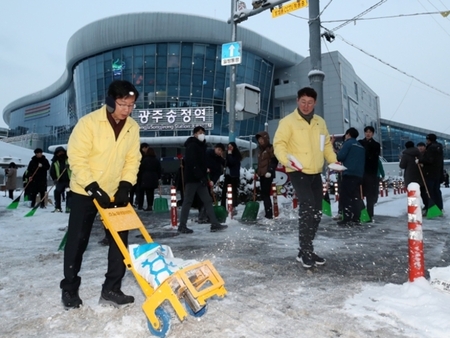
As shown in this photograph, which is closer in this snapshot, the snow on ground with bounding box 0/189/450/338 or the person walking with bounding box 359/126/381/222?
the snow on ground with bounding box 0/189/450/338

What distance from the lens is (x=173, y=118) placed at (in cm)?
3794

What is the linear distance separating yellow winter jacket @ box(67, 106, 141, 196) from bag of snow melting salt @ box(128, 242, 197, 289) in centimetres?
64

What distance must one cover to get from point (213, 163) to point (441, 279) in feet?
18.8

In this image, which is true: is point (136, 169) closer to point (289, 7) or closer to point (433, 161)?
point (433, 161)

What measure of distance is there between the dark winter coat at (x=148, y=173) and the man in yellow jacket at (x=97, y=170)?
6.97 m

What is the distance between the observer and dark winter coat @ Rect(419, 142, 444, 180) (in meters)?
8.19

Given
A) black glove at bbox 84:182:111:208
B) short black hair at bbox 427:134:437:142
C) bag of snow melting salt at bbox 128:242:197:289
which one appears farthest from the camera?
short black hair at bbox 427:134:437:142

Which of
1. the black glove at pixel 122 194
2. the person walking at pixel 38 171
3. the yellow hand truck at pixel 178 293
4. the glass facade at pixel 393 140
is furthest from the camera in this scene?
the glass facade at pixel 393 140

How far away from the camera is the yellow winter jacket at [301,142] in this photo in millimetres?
4016

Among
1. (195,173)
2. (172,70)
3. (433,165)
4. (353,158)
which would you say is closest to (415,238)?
(195,173)

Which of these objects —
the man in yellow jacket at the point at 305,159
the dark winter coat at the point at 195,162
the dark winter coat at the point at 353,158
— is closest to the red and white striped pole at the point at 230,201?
the dark winter coat at the point at 195,162

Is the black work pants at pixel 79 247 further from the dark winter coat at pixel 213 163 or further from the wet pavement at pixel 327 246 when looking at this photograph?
the dark winter coat at pixel 213 163

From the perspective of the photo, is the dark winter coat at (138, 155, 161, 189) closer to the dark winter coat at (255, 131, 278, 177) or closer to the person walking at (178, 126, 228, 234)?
the dark winter coat at (255, 131, 278, 177)

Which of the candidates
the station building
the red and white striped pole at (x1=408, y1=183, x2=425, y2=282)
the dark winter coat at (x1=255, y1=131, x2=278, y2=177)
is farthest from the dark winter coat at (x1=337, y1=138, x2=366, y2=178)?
the station building
